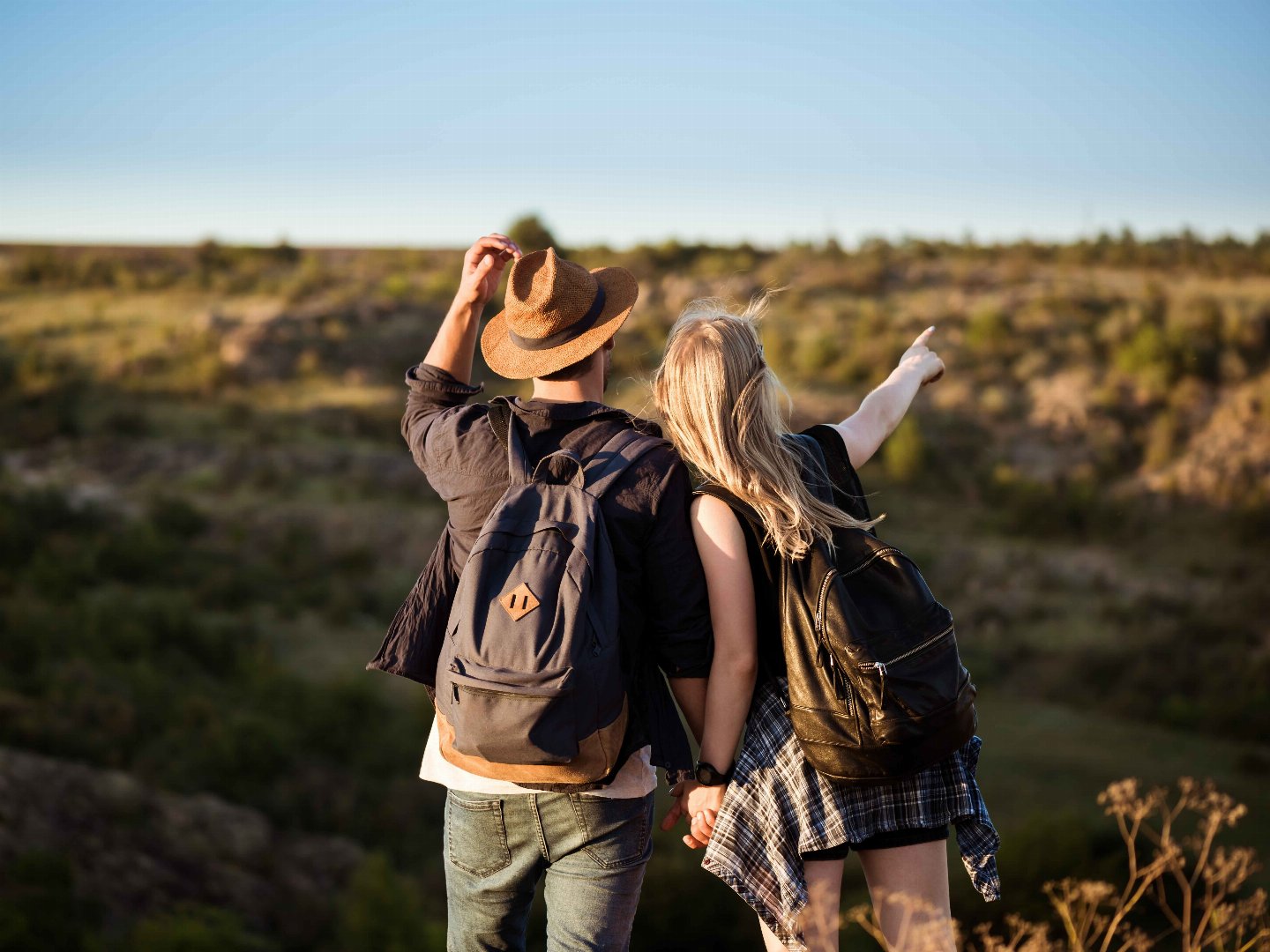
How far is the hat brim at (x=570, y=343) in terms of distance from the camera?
212 cm

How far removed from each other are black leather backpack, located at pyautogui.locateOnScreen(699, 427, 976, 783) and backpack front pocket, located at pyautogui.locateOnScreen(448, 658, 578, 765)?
19.9 inches

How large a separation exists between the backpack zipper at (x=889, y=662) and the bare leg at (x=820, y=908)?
430 millimetres

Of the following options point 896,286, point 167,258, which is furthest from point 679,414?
point 167,258

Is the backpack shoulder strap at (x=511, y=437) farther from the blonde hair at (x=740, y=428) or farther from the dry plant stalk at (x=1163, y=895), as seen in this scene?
the dry plant stalk at (x=1163, y=895)

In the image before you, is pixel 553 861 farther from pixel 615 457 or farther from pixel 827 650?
pixel 615 457

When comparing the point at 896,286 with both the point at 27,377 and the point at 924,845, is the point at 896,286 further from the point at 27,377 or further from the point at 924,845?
the point at 924,845

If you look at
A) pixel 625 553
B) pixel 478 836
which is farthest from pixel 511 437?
pixel 478 836

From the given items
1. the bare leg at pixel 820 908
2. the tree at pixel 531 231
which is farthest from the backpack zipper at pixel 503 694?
the tree at pixel 531 231

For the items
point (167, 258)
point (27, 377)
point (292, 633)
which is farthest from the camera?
point (167, 258)

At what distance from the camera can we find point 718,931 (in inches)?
296

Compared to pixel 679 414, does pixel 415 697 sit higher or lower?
lower

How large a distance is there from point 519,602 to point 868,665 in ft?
2.23

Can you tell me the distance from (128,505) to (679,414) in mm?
19910

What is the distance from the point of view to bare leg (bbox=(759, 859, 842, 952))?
212 centimetres
